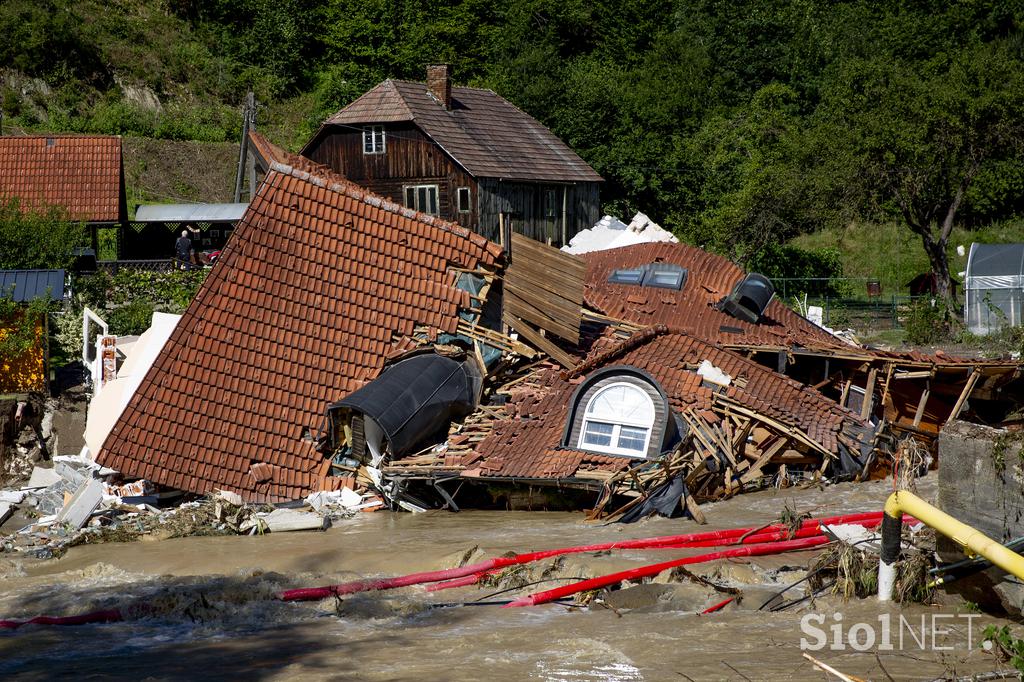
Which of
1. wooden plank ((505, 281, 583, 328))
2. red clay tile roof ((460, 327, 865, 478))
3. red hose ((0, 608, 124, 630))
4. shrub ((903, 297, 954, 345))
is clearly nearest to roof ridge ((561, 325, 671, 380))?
red clay tile roof ((460, 327, 865, 478))

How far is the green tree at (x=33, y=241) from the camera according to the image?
2517cm

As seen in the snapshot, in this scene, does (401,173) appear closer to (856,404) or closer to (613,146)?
(613,146)

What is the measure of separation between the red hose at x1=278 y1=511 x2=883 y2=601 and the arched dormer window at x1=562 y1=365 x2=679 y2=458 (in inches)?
111

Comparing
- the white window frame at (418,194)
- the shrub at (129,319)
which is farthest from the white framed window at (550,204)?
the shrub at (129,319)

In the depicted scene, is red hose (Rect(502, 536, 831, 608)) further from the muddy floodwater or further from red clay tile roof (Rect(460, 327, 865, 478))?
red clay tile roof (Rect(460, 327, 865, 478))

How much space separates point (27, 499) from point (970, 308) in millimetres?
23762

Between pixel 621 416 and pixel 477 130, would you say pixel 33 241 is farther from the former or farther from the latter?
pixel 477 130

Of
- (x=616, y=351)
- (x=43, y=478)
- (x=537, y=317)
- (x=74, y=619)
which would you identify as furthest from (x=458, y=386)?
(x=74, y=619)

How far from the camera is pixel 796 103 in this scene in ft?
169

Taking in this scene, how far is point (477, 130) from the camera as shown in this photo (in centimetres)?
3797

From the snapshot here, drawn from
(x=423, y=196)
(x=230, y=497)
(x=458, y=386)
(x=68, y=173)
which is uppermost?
(x=68, y=173)

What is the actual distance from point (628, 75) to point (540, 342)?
125 feet

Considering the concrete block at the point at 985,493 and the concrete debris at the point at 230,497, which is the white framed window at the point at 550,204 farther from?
the concrete block at the point at 985,493

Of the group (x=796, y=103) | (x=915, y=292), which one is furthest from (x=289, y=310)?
(x=796, y=103)
